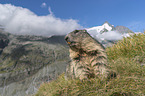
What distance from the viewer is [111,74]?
11.4ft

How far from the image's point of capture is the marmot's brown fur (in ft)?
12.3

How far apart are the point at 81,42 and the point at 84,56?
21.6 inches

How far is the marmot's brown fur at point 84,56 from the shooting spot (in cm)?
375

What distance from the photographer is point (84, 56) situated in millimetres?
4094

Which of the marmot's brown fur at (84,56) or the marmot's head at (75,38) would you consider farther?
the marmot's head at (75,38)

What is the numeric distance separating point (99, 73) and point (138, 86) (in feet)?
3.69

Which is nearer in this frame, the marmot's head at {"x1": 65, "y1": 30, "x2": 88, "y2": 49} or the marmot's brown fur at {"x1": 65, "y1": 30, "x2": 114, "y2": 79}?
the marmot's brown fur at {"x1": 65, "y1": 30, "x2": 114, "y2": 79}

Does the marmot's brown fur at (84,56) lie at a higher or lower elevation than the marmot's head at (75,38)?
lower

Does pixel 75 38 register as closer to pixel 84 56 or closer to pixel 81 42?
pixel 81 42

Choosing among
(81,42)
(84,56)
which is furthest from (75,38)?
(84,56)

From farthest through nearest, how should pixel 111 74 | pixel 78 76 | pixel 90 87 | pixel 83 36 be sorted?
1. pixel 83 36
2. pixel 78 76
3. pixel 111 74
4. pixel 90 87

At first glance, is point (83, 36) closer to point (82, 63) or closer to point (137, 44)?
point (82, 63)

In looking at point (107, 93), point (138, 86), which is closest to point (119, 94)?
point (107, 93)

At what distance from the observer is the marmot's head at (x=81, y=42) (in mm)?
3924
